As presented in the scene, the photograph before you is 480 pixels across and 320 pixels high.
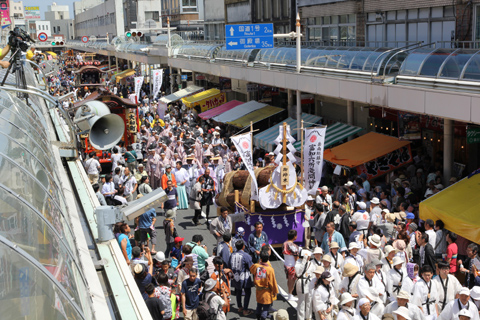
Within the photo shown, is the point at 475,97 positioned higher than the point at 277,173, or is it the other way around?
the point at 475,97

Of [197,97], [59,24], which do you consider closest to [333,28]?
[197,97]

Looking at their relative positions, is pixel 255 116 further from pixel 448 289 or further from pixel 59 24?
pixel 59 24

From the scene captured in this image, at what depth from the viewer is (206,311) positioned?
7.94m

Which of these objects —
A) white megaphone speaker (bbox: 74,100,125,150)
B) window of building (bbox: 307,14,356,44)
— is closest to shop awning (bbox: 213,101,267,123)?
window of building (bbox: 307,14,356,44)

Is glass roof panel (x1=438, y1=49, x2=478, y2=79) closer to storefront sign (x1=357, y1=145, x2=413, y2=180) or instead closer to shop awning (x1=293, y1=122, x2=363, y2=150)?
storefront sign (x1=357, y1=145, x2=413, y2=180)

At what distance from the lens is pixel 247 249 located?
1133 centimetres

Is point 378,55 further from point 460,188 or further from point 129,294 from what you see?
point 129,294

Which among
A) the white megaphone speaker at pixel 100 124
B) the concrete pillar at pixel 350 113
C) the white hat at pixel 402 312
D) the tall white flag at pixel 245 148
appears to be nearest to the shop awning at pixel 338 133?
the concrete pillar at pixel 350 113

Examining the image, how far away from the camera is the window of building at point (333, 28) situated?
24.9m

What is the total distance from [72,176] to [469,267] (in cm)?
649

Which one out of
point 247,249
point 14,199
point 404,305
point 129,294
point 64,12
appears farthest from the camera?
point 64,12

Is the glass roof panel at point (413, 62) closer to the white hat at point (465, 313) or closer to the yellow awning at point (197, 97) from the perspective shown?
the white hat at point (465, 313)

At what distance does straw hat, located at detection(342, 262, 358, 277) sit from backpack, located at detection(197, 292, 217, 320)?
1999 millimetres

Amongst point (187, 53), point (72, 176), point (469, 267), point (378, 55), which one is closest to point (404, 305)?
point (469, 267)
